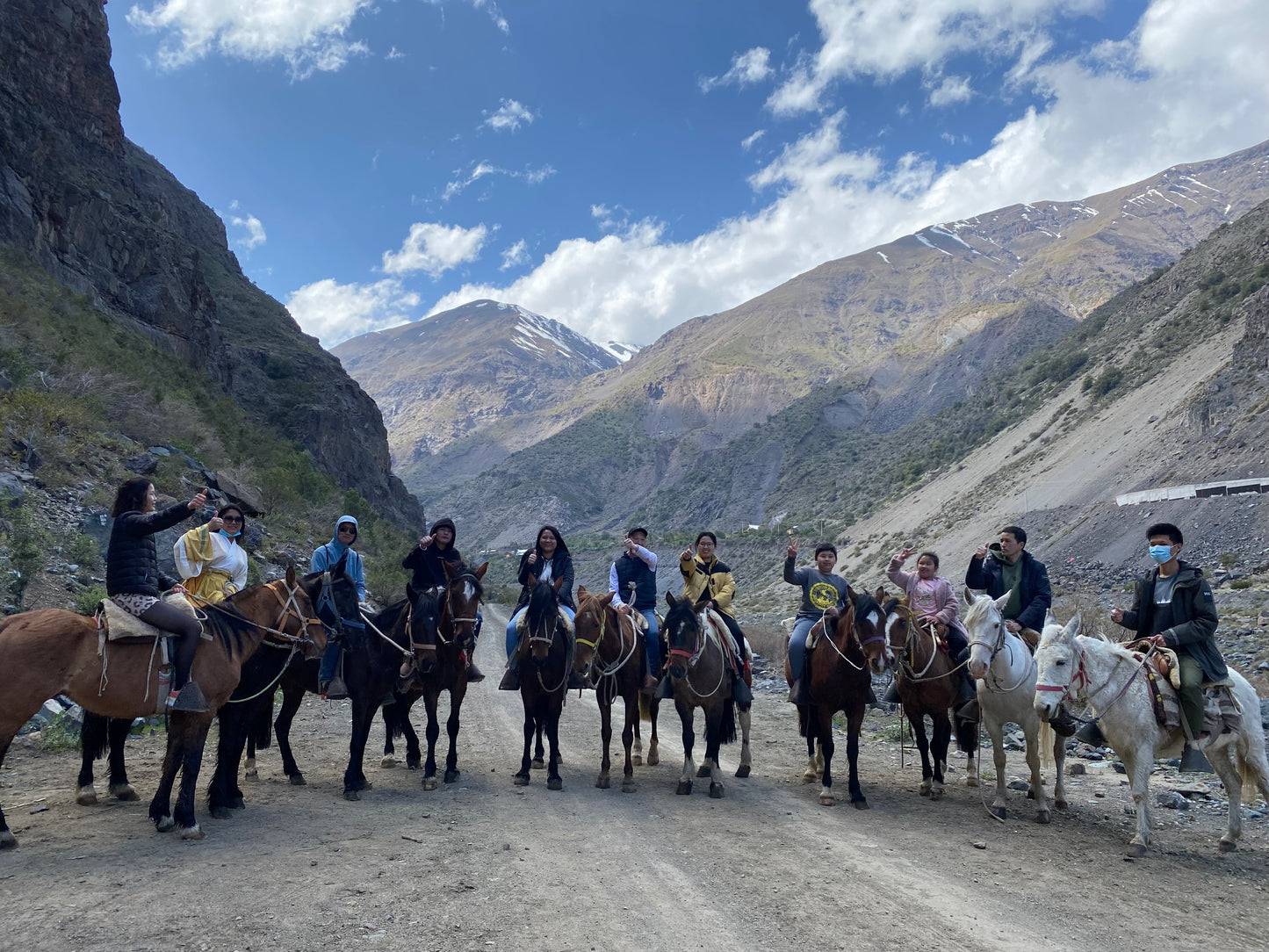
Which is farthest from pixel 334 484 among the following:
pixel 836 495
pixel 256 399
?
pixel 836 495

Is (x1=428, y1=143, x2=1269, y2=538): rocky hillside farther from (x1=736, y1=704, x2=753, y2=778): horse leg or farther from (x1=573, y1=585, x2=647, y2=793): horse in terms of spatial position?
(x1=573, y1=585, x2=647, y2=793): horse

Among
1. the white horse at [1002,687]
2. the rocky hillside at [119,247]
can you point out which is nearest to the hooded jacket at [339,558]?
the white horse at [1002,687]

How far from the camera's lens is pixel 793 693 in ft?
31.8

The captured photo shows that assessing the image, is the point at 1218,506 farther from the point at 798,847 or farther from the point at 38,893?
the point at 38,893

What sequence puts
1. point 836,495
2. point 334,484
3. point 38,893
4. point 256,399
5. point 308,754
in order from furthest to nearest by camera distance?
point 836,495
point 256,399
point 334,484
point 308,754
point 38,893

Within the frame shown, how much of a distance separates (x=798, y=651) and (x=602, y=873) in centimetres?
462

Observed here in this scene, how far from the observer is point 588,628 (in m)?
9.24

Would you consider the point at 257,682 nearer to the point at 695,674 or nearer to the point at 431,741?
the point at 431,741

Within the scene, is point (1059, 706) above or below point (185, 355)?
below

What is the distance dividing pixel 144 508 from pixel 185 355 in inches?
1338

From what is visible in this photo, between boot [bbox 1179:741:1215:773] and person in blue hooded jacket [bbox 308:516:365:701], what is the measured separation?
904 cm

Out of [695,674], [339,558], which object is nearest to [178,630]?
[339,558]

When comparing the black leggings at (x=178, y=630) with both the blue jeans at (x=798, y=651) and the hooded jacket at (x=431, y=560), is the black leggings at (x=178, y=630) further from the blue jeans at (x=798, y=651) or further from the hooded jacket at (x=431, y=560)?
the blue jeans at (x=798, y=651)

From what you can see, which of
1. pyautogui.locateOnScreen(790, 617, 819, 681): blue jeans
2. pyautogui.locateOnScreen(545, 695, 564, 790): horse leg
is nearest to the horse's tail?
pyautogui.locateOnScreen(545, 695, 564, 790): horse leg
